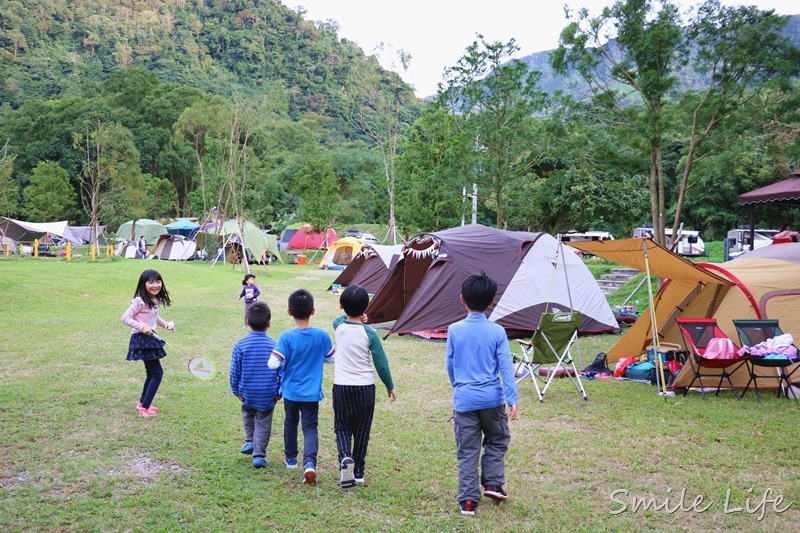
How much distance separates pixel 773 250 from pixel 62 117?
1883 inches

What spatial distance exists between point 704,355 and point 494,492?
148 inches

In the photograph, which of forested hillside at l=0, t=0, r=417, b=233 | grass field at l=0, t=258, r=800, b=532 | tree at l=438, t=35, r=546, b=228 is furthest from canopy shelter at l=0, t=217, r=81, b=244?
grass field at l=0, t=258, r=800, b=532

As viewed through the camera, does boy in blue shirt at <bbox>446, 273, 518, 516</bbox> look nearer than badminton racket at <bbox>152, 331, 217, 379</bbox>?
Yes

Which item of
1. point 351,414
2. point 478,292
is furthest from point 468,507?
point 478,292

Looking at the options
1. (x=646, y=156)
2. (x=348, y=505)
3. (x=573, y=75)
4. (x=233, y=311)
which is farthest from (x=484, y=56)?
(x=348, y=505)

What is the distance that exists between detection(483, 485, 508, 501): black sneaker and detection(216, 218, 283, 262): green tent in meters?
25.0

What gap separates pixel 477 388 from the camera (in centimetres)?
388

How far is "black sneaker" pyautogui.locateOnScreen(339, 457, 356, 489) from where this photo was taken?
418 centimetres

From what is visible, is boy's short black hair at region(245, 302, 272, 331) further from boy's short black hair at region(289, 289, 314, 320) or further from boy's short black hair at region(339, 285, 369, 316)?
boy's short black hair at region(339, 285, 369, 316)

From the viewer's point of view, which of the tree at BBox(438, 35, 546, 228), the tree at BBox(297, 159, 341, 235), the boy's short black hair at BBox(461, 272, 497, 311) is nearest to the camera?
the boy's short black hair at BBox(461, 272, 497, 311)

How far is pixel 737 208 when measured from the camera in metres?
34.8

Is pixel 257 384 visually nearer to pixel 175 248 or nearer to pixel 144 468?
pixel 144 468

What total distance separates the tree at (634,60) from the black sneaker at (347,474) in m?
9.98

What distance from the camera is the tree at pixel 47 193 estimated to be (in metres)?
38.4
